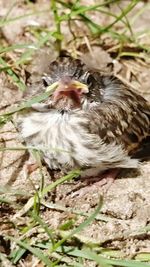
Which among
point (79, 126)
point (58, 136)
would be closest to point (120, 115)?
point (79, 126)

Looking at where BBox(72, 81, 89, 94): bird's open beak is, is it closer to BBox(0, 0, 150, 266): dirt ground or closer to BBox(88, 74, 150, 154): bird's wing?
BBox(88, 74, 150, 154): bird's wing

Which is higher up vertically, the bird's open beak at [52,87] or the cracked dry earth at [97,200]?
the bird's open beak at [52,87]

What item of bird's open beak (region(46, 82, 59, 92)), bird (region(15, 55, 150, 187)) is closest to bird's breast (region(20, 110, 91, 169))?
bird (region(15, 55, 150, 187))

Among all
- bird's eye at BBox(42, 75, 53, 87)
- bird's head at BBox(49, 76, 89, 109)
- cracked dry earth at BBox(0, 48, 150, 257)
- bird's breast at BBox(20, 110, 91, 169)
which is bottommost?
cracked dry earth at BBox(0, 48, 150, 257)

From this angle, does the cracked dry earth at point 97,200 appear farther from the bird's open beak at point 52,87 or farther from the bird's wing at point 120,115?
the bird's open beak at point 52,87

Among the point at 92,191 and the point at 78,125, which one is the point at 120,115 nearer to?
the point at 78,125

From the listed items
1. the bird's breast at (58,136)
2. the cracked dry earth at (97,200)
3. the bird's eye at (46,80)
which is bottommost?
the cracked dry earth at (97,200)

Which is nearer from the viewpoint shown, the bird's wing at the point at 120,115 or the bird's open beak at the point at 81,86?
the bird's open beak at the point at 81,86

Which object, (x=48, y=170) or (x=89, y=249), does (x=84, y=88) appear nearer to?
(x=48, y=170)

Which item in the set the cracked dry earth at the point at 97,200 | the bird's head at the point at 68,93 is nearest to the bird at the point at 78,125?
the bird's head at the point at 68,93
